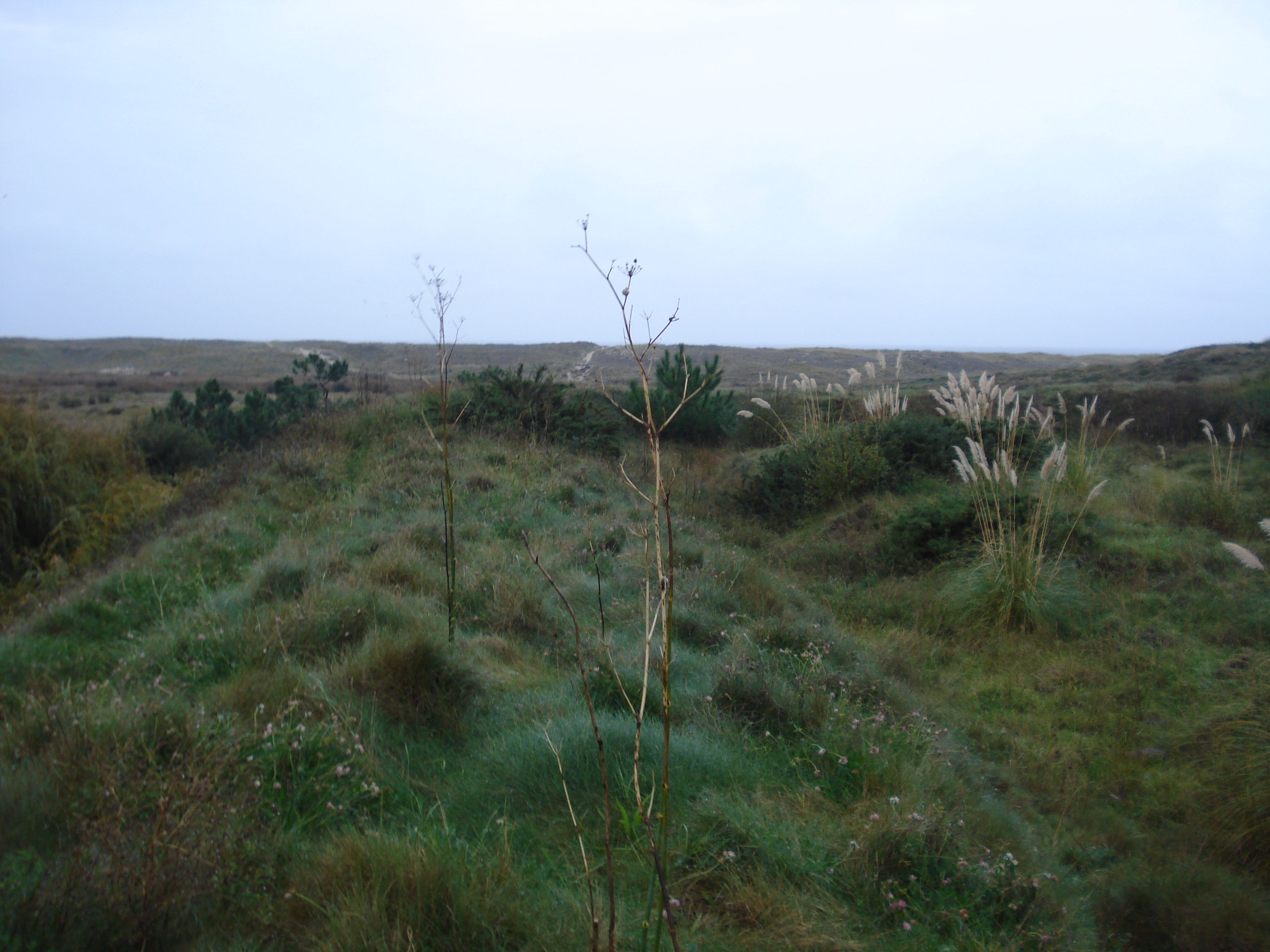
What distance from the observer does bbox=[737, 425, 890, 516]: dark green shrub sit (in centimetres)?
923

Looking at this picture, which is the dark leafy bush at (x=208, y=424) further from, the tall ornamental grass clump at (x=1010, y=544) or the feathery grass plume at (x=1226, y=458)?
the feathery grass plume at (x=1226, y=458)

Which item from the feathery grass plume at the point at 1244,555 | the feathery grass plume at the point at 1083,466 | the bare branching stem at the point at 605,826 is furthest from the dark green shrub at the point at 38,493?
the feathery grass plume at the point at 1083,466

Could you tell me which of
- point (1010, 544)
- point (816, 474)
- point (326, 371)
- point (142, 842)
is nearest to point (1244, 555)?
point (1010, 544)

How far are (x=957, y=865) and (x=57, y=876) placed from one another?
2778 millimetres

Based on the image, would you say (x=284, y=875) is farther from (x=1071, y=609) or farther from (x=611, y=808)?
(x=1071, y=609)

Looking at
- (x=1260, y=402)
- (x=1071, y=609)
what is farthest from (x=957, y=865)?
(x=1260, y=402)

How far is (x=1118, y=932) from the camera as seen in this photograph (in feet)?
8.34

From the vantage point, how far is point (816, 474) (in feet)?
30.5

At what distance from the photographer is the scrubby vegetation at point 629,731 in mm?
2059

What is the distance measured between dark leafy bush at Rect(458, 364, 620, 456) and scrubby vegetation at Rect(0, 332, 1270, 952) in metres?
4.98

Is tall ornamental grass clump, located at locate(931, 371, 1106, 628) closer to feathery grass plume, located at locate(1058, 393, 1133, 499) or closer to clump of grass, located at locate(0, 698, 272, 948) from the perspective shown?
feathery grass plume, located at locate(1058, 393, 1133, 499)

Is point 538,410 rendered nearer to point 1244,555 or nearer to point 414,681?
point 414,681

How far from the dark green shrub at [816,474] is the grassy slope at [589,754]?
107 inches

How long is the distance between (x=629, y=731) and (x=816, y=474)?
22.1 ft
